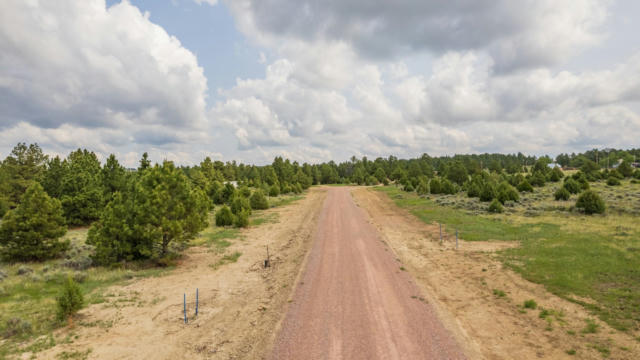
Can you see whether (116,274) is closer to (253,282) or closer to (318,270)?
(253,282)

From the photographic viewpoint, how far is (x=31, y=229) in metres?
20.3

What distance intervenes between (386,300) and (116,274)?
15.7 m

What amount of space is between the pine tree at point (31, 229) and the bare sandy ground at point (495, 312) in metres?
24.2

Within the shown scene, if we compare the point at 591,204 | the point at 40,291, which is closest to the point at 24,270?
the point at 40,291

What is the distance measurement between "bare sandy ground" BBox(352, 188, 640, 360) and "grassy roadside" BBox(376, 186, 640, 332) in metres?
0.92

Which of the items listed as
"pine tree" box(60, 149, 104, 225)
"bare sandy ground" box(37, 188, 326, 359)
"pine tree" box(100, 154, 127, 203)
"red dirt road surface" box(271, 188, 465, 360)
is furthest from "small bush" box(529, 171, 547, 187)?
"pine tree" box(60, 149, 104, 225)

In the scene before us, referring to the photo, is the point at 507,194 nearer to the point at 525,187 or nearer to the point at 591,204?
the point at 591,204

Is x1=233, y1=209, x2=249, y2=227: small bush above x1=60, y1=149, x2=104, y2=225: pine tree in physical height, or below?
below

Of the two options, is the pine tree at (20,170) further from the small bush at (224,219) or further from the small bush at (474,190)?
the small bush at (474,190)

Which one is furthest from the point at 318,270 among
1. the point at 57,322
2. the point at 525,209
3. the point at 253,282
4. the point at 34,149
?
the point at 34,149

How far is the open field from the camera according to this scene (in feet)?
33.4

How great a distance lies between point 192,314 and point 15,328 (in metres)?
5.95

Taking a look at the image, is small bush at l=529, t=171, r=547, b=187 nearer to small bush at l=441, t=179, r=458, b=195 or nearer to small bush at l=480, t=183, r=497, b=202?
small bush at l=441, t=179, r=458, b=195

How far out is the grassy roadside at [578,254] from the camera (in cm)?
1211
